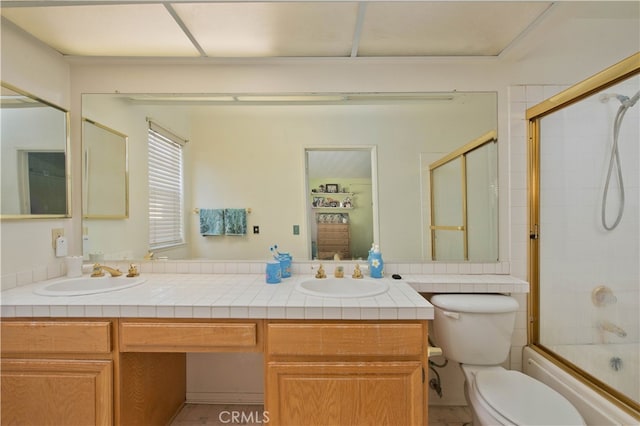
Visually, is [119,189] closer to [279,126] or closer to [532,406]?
[279,126]

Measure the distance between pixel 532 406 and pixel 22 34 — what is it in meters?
2.94

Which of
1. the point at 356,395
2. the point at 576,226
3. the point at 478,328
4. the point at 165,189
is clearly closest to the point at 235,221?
the point at 165,189

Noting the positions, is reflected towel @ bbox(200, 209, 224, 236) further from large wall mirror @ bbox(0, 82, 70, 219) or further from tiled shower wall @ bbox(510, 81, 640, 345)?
tiled shower wall @ bbox(510, 81, 640, 345)

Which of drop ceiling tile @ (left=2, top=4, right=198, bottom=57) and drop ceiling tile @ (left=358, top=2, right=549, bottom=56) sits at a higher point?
drop ceiling tile @ (left=2, top=4, right=198, bottom=57)

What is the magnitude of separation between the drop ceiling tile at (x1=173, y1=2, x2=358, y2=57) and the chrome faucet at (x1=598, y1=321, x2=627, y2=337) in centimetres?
221

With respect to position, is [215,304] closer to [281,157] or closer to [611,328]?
[281,157]

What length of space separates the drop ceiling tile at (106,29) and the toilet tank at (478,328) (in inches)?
78.1

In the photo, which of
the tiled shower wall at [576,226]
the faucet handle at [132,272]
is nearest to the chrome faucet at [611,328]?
the tiled shower wall at [576,226]

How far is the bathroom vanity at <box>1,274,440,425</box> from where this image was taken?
1.05 metres

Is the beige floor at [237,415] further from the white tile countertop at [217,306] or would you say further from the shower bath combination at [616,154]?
the shower bath combination at [616,154]

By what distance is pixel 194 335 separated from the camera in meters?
1.08

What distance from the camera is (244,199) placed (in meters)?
1.67

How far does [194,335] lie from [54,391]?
639mm

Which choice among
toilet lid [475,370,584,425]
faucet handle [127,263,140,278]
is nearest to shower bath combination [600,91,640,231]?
toilet lid [475,370,584,425]
